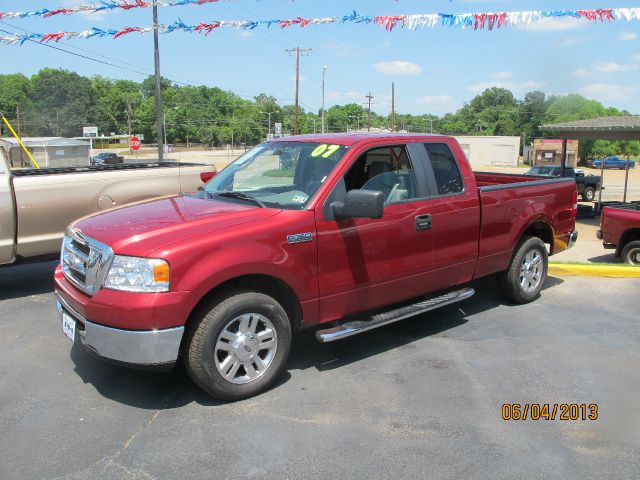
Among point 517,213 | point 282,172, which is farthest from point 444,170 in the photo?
point 282,172

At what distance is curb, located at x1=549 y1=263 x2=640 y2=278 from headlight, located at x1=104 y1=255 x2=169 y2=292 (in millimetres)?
5746

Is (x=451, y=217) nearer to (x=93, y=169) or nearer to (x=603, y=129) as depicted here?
(x=93, y=169)

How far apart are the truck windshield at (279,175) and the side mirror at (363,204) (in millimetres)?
330

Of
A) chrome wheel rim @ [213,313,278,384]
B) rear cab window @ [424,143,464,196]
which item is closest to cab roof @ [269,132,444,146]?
rear cab window @ [424,143,464,196]

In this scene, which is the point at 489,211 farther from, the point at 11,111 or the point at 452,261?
the point at 11,111

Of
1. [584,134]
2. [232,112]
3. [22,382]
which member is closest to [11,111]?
[232,112]

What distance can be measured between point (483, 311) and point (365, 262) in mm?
2139

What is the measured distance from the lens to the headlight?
3.46 meters

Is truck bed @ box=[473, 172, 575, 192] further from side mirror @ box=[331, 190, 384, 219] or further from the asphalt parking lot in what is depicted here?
side mirror @ box=[331, 190, 384, 219]

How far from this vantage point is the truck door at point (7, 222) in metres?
6.16

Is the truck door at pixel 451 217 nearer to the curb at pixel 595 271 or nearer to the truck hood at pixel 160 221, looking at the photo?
the truck hood at pixel 160 221

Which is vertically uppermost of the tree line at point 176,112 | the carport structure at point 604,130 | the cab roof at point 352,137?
the tree line at point 176,112
